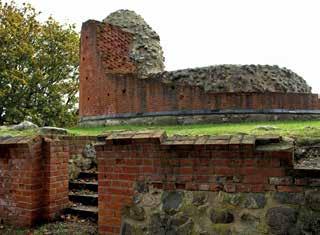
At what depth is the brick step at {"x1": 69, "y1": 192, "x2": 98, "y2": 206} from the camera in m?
5.36

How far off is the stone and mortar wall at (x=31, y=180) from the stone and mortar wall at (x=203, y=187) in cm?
119

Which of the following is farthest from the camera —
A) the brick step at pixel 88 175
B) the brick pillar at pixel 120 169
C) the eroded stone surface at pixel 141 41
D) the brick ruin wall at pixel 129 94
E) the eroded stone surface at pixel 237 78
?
the eroded stone surface at pixel 141 41

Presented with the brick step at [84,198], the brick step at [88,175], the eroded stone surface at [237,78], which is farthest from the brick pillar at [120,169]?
the eroded stone surface at [237,78]

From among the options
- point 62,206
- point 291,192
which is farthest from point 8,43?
point 291,192

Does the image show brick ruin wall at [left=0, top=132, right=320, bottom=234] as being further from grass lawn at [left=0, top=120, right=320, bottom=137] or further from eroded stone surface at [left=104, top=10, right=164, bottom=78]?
eroded stone surface at [left=104, top=10, right=164, bottom=78]

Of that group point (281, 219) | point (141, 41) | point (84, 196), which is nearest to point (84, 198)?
point (84, 196)

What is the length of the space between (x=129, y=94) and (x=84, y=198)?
14.8 feet

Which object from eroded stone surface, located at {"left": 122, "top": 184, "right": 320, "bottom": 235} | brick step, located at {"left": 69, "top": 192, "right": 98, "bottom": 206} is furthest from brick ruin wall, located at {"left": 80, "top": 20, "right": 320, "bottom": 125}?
eroded stone surface, located at {"left": 122, "top": 184, "right": 320, "bottom": 235}

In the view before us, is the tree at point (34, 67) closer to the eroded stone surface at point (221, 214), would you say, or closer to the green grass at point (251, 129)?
the green grass at point (251, 129)

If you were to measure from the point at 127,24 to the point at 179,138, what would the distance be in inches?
337

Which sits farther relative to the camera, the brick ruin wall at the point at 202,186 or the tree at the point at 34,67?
the tree at the point at 34,67

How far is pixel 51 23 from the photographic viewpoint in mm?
21219

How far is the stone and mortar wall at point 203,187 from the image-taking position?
334 cm

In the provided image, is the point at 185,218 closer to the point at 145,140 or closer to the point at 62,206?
the point at 145,140
